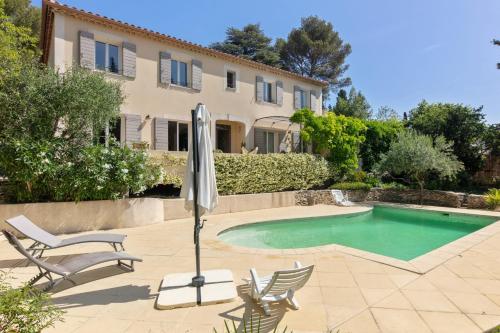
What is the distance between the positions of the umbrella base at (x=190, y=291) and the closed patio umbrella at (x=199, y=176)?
0.40 ft

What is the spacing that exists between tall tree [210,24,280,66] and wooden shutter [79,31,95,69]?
25523 millimetres

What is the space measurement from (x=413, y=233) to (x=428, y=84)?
18.2m

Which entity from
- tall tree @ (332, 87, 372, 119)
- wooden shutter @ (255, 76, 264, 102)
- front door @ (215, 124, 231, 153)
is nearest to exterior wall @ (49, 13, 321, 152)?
wooden shutter @ (255, 76, 264, 102)

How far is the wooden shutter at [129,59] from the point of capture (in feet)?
46.2

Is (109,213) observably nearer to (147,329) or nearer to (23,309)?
(147,329)

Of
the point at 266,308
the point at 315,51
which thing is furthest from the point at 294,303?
the point at 315,51

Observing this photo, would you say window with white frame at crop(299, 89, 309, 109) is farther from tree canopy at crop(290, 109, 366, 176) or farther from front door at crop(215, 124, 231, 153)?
front door at crop(215, 124, 231, 153)

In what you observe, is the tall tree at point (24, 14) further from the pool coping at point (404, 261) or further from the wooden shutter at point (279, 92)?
the pool coping at point (404, 261)

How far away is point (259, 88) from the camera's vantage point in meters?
19.5

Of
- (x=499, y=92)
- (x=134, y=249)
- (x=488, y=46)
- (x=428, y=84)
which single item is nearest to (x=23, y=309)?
(x=134, y=249)

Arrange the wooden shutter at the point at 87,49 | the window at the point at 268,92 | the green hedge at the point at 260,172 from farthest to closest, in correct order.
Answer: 1. the window at the point at 268,92
2. the green hedge at the point at 260,172
3. the wooden shutter at the point at 87,49

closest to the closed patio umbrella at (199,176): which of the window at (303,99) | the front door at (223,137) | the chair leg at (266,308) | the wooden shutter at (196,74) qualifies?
the chair leg at (266,308)

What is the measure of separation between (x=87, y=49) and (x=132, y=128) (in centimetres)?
361

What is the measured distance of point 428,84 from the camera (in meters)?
25.0
